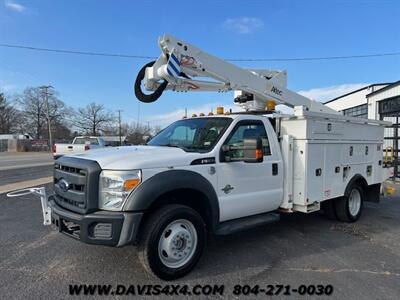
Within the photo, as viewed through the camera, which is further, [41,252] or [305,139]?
[305,139]

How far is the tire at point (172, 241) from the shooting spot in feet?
12.5

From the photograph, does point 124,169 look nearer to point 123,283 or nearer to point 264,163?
point 123,283

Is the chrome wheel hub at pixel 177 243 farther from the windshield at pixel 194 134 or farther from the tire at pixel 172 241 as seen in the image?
the windshield at pixel 194 134

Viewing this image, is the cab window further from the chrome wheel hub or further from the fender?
the chrome wheel hub

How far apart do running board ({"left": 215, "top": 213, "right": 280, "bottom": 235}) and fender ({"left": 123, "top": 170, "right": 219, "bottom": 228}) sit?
154 mm

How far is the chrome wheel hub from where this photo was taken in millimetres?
3984

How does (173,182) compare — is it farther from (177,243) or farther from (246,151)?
(246,151)

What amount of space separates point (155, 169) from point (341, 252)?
10.0 feet

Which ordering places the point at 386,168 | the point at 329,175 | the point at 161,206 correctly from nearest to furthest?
1. the point at 161,206
2. the point at 329,175
3. the point at 386,168

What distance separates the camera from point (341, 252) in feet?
16.4

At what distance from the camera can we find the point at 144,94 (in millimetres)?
6285

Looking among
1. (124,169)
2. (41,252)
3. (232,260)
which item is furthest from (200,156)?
(41,252)

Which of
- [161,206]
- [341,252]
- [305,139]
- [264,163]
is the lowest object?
[341,252]

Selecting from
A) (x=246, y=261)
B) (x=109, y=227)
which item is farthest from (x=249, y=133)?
(x=109, y=227)
